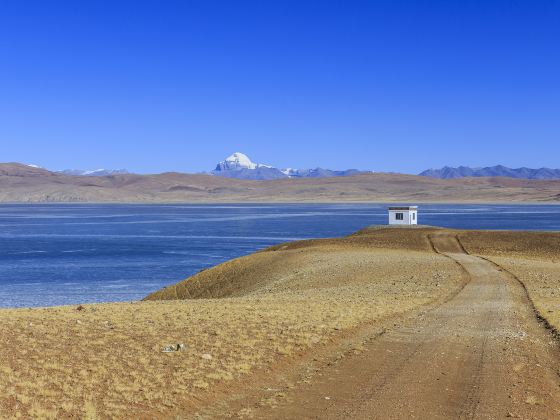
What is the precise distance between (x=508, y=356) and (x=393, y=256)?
3043 cm

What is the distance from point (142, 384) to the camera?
14.4m

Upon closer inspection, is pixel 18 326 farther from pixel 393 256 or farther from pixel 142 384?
pixel 393 256

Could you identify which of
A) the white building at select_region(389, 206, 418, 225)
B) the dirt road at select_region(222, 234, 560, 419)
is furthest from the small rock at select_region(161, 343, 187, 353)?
the white building at select_region(389, 206, 418, 225)

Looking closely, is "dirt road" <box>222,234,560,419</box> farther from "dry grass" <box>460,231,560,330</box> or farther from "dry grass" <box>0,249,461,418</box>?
"dry grass" <box>460,231,560,330</box>

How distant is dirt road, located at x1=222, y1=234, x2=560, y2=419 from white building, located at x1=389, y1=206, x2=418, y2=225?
178 feet

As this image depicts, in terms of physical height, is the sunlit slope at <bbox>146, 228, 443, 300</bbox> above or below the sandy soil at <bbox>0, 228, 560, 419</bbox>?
below

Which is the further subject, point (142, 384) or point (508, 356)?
point (508, 356)

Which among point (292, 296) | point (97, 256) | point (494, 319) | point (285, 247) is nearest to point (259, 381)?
point (494, 319)

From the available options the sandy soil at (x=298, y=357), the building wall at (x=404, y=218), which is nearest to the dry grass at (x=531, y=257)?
the sandy soil at (x=298, y=357)

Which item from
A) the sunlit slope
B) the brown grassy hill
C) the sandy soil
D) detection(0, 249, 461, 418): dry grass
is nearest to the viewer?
the sandy soil

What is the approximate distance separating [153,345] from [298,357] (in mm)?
3632

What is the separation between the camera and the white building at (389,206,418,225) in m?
77.6

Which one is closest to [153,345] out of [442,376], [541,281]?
[442,376]

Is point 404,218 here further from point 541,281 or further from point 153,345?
point 153,345
